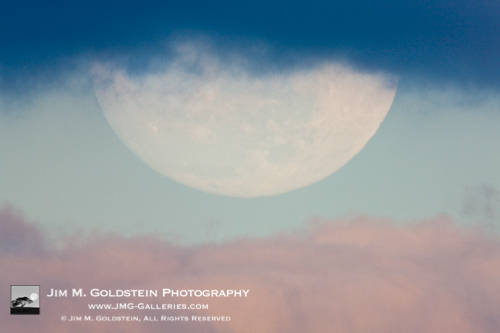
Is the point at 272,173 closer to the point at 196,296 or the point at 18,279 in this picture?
the point at 196,296

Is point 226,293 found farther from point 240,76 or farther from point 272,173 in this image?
point 240,76

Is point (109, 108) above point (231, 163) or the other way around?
above

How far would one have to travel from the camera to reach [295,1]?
6590 mm

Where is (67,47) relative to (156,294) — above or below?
above

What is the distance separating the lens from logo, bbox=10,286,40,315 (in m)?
6.38

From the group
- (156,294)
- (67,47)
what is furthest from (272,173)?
(67,47)

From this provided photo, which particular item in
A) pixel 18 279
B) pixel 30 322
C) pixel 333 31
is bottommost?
pixel 30 322

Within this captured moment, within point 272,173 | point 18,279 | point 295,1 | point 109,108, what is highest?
point 295,1

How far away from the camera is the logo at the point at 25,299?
638cm

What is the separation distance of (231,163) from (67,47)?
240 centimetres

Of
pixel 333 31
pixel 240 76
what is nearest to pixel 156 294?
pixel 240 76

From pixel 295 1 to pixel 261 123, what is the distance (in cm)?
153

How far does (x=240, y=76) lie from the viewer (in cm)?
650

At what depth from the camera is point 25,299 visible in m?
6.40
